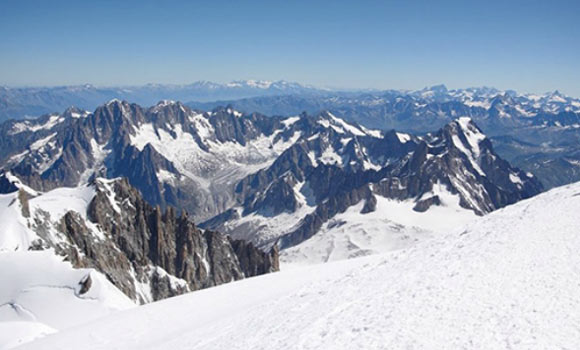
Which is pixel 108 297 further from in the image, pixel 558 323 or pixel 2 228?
pixel 558 323

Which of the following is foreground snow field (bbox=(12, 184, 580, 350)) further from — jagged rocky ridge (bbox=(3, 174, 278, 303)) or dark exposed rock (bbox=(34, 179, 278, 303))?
dark exposed rock (bbox=(34, 179, 278, 303))

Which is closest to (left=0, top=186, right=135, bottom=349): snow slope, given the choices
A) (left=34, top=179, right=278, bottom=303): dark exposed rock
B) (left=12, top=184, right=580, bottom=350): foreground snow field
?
(left=34, top=179, right=278, bottom=303): dark exposed rock

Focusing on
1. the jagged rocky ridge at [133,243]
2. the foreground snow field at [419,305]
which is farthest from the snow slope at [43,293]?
the foreground snow field at [419,305]

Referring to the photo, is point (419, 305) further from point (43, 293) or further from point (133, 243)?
point (133, 243)

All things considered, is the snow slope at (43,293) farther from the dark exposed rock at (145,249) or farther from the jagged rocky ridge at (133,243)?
the dark exposed rock at (145,249)

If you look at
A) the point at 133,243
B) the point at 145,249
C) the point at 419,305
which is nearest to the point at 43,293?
the point at 133,243

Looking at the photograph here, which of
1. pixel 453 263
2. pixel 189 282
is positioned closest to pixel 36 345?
pixel 453 263
